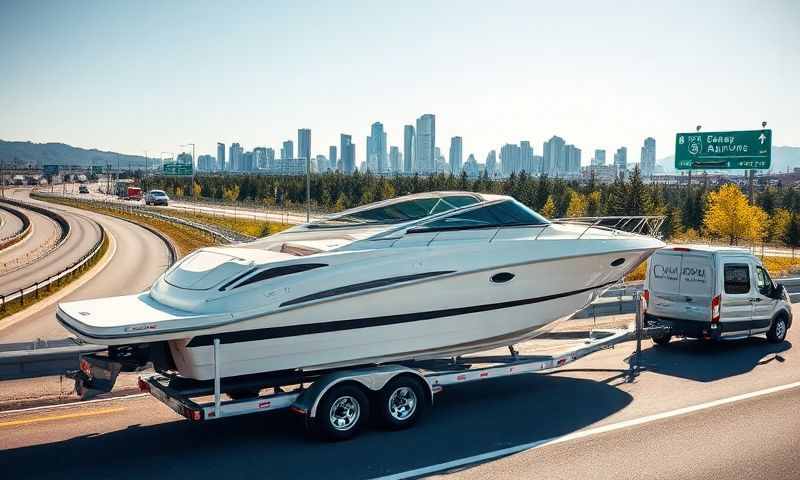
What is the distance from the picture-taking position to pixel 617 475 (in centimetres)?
737

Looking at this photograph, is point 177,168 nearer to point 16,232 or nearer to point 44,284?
point 16,232

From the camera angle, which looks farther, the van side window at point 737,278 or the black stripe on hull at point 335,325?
the van side window at point 737,278

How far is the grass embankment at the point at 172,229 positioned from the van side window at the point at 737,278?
27.3 m

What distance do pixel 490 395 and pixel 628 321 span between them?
299 inches

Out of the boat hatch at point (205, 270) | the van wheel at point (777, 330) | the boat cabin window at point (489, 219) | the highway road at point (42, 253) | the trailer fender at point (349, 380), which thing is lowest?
the highway road at point (42, 253)

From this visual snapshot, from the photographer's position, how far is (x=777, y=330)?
577 inches

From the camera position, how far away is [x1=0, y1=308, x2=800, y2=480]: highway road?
754 cm

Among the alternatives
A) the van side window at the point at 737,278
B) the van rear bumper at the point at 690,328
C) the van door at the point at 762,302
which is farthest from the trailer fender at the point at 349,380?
Result: the van door at the point at 762,302

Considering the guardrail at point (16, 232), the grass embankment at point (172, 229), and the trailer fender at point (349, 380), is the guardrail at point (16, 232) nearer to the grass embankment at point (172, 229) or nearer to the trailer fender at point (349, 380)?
the grass embankment at point (172, 229)

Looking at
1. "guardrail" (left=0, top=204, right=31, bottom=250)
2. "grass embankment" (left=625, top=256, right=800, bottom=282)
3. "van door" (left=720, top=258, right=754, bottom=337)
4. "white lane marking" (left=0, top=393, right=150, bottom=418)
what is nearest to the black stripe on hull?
"white lane marking" (left=0, top=393, right=150, bottom=418)

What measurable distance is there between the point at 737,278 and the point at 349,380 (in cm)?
903

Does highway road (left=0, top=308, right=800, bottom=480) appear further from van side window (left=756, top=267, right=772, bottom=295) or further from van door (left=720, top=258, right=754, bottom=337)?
van side window (left=756, top=267, right=772, bottom=295)

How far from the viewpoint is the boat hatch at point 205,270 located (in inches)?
342

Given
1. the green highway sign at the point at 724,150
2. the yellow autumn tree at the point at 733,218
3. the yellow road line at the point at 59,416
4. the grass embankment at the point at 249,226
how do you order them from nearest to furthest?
the yellow road line at the point at 59,416 → the grass embankment at the point at 249,226 → the green highway sign at the point at 724,150 → the yellow autumn tree at the point at 733,218
